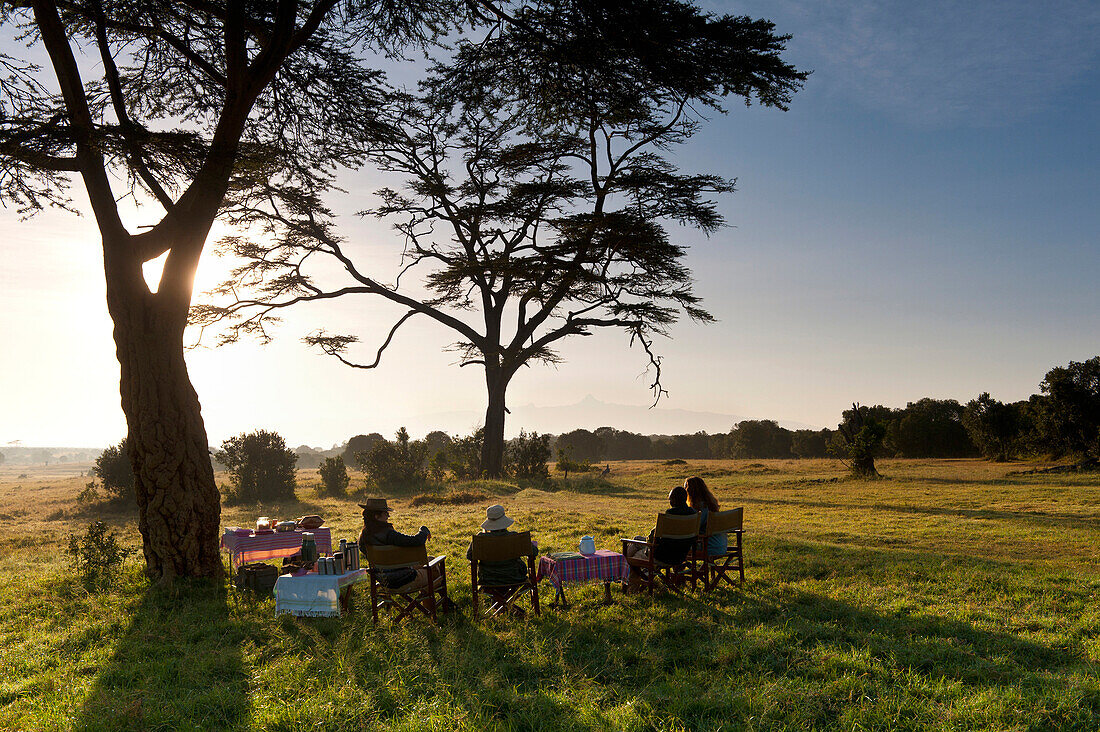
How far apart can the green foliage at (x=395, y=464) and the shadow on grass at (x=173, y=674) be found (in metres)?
17.8

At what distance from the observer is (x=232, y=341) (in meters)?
19.9

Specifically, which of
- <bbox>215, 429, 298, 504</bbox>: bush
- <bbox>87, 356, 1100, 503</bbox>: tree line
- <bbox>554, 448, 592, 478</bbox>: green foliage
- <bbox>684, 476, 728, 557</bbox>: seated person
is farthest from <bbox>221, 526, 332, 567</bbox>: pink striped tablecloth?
<bbox>554, 448, 592, 478</bbox>: green foliage

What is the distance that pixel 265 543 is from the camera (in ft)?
25.1

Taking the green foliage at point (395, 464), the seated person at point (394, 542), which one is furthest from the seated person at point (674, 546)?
the green foliage at point (395, 464)

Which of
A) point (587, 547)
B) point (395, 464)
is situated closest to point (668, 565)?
point (587, 547)

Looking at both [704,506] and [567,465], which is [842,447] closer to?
[567,465]

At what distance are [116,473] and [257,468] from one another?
157 inches

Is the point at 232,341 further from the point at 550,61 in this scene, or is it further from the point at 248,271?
the point at 550,61

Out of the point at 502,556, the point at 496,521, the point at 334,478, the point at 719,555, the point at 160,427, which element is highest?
the point at 160,427

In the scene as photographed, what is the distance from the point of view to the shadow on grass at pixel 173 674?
3.79 metres

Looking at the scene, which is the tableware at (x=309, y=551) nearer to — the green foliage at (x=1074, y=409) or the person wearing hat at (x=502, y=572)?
the person wearing hat at (x=502, y=572)

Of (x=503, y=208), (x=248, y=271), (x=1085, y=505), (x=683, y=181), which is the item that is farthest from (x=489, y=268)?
(x=1085, y=505)

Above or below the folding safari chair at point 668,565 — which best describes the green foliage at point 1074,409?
above

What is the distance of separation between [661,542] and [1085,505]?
13.5 meters
